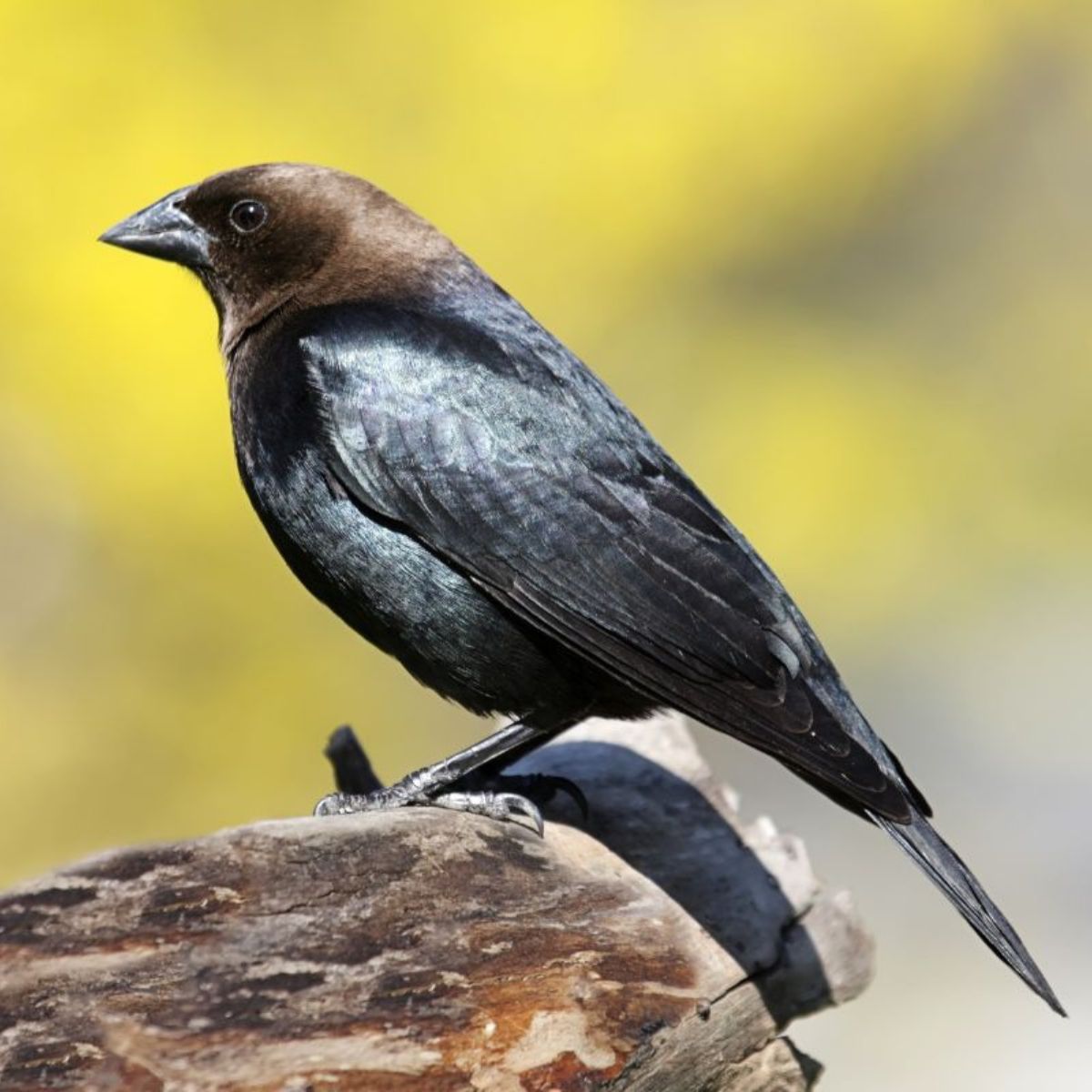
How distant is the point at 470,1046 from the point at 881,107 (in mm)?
6621

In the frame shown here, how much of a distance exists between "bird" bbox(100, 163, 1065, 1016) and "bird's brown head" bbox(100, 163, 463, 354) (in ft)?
0.74

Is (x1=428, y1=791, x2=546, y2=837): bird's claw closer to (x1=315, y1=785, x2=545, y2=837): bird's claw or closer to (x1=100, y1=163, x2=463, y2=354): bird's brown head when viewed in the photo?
(x1=315, y1=785, x2=545, y2=837): bird's claw

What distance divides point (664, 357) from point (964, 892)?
5149 millimetres

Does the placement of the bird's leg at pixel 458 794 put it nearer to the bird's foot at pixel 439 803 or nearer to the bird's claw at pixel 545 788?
the bird's foot at pixel 439 803

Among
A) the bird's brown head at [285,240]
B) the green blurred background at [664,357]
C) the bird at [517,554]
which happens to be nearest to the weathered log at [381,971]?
the bird at [517,554]

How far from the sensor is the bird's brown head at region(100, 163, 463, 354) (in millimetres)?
4840

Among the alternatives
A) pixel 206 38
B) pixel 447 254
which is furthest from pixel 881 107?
pixel 447 254

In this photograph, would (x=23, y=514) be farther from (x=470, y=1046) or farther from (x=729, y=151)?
(x=470, y=1046)

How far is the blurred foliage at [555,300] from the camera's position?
25.2 feet

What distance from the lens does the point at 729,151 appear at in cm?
876

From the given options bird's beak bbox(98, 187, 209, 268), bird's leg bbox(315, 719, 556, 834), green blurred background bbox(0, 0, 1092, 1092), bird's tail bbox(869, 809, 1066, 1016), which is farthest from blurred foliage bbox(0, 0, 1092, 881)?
bird's tail bbox(869, 809, 1066, 1016)

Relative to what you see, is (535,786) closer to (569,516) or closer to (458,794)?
(458,794)

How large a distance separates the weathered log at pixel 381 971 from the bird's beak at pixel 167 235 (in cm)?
185

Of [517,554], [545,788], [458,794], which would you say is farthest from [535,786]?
[517,554]
